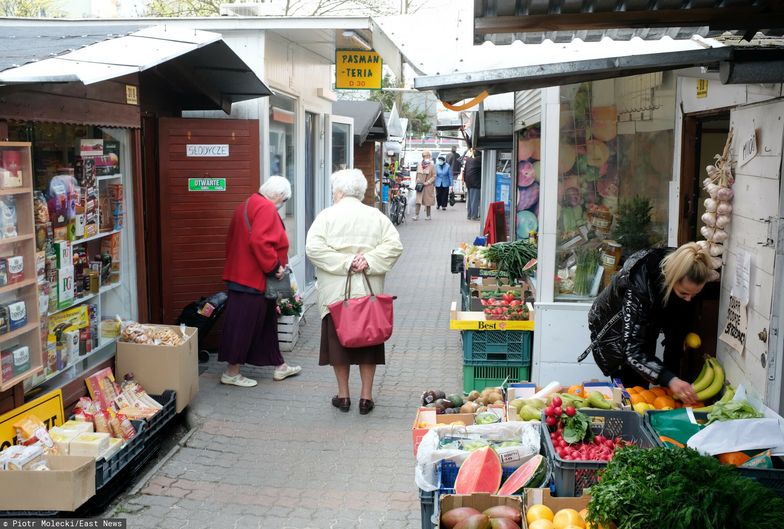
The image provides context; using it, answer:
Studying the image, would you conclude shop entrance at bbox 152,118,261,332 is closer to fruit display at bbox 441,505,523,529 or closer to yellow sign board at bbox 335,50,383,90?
yellow sign board at bbox 335,50,383,90

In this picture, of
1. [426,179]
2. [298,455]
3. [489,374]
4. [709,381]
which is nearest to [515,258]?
[489,374]

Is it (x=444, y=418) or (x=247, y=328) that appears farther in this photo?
(x=247, y=328)

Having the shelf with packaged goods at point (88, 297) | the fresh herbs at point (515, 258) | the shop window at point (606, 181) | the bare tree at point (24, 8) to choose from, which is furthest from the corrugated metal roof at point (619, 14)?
the bare tree at point (24, 8)

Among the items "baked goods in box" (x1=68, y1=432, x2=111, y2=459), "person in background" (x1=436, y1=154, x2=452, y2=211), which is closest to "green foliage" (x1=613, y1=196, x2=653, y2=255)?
"baked goods in box" (x1=68, y1=432, x2=111, y2=459)

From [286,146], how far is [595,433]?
22.9ft

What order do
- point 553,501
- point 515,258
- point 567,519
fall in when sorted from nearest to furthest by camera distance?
point 567,519
point 553,501
point 515,258

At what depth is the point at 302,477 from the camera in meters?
5.80

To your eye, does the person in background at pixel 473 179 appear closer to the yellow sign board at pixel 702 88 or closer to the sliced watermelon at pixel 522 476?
the yellow sign board at pixel 702 88

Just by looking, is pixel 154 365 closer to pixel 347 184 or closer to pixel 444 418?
pixel 347 184

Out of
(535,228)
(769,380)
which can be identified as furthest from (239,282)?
(769,380)

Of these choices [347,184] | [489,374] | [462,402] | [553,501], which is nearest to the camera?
[553,501]

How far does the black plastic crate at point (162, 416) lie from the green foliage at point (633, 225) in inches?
144

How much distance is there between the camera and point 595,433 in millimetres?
4324

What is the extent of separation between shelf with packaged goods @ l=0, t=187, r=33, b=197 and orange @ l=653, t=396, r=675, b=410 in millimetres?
3813
